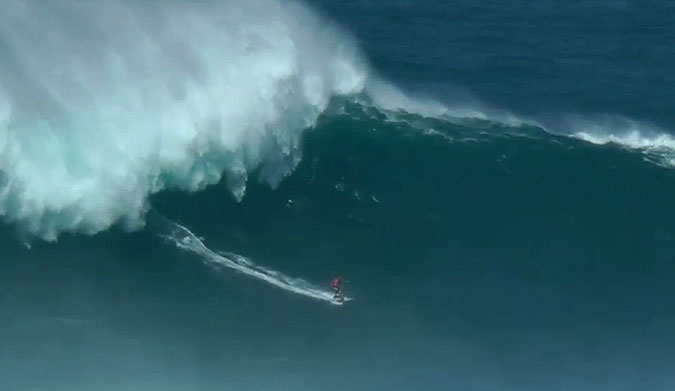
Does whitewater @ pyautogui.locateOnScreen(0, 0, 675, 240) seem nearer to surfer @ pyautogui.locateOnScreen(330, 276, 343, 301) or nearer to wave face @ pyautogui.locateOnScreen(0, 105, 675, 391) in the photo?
wave face @ pyautogui.locateOnScreen(0, 105, 675, 391)

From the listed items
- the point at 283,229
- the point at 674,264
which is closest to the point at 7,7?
the point at 283,229

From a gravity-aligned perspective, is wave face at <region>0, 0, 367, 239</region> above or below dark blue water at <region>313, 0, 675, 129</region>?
below

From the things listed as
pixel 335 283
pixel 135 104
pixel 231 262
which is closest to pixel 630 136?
pixel 335 283

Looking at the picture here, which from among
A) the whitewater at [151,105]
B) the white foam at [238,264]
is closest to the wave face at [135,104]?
the whitewater at [151,105]

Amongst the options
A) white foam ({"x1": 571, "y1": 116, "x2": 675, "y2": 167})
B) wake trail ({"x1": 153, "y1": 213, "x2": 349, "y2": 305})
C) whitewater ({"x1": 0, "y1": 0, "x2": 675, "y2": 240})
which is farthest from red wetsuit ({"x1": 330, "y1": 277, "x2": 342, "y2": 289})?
white foam ({"x1": 571, "y1": 116, "x2": 675, "y2": 167})

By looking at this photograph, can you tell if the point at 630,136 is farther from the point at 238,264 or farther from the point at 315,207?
the point at 238,264

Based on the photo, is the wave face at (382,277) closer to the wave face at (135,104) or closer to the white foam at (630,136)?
the white foam at (630,136)
